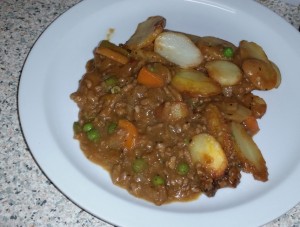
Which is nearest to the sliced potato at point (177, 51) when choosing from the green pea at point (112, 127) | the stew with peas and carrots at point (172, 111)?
the stew with peas and carrots at point (172, 111)

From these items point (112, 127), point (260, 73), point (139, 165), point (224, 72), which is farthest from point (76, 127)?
point (260, 73)

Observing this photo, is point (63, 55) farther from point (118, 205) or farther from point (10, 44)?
point (118, 205)

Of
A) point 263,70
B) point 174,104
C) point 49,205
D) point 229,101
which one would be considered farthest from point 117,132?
point 263,70

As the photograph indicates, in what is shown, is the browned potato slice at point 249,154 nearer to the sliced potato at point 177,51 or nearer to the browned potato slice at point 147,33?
the sliced potato at point 177,51

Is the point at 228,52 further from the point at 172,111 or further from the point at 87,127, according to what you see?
the point at 87,127

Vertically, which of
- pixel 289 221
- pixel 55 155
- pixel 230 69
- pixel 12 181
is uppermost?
pixel 230 69

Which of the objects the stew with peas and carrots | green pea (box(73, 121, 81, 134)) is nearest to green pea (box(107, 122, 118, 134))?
the stew with peas and carrots
